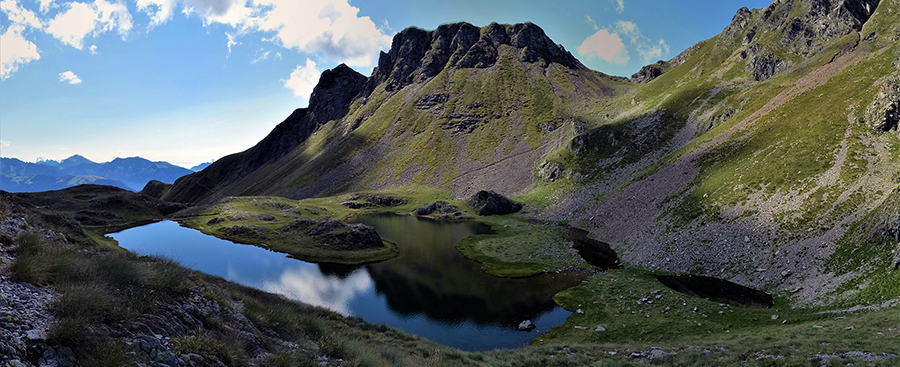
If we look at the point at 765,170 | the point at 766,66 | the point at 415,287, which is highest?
the point at 766,66

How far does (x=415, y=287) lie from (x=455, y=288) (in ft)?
18.6

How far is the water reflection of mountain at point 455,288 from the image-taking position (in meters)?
40.9

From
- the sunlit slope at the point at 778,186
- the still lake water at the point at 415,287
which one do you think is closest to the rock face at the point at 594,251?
the sunlit slope at the point at 778,186

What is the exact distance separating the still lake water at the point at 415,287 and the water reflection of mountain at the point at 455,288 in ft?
0.36

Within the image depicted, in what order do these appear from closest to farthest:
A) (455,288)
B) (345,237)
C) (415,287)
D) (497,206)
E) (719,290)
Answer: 1. (719,290)
2. (455,288)
3. (415,287)
4. (345,237)
5. (497,206)

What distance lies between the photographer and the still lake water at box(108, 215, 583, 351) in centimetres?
3728

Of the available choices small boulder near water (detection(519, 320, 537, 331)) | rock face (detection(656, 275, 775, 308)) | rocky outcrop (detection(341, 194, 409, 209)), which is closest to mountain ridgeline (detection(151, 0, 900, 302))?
rock face (detection(656, 275, 775, 308))

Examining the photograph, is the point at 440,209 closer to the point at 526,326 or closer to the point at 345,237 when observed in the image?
the point at 345,237

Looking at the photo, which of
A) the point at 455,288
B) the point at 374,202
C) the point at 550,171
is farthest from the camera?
the point at 374,202

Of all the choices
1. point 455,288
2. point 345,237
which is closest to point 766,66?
point 455,288

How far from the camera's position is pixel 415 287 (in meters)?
50.4

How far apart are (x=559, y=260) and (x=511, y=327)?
24.3m

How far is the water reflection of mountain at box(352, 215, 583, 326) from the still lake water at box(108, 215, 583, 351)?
0.11m

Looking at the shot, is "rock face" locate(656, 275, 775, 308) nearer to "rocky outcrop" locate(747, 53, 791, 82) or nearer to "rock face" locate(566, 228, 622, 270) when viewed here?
"rock face" locate(566, 228, 622, 270)
